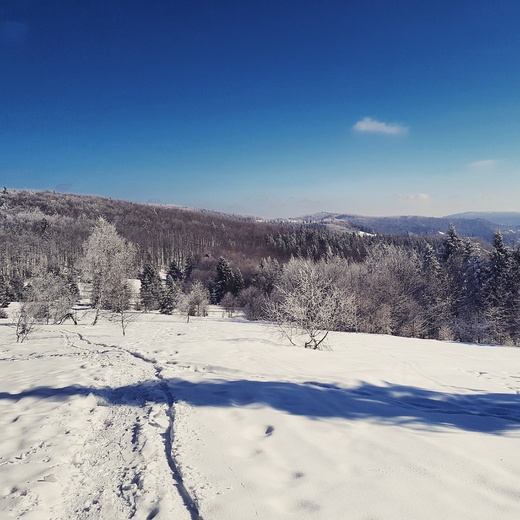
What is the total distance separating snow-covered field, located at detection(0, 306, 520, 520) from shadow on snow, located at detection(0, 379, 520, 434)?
0.05m

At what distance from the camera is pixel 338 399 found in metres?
7.48

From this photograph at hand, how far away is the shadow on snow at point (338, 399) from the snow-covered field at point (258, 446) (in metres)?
0.05

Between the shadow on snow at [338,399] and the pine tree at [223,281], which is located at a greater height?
the shadow on snow at [338,399]

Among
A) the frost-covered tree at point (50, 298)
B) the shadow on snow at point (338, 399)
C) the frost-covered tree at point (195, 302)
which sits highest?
the shadow on snow at point (338, 399)

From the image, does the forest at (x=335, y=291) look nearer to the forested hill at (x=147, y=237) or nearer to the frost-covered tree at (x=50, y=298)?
the frost-covered tree at (x=50, y=298)

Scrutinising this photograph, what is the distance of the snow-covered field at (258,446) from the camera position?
12.0 feet

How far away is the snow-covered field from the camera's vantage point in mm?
3662

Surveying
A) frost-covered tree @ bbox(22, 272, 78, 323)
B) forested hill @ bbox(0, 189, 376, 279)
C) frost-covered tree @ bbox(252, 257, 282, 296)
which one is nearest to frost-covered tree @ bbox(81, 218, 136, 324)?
frost-covered tree @ bbox(22, 272, 78, 323)

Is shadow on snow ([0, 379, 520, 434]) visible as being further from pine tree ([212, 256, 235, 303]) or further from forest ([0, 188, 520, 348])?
pine tree ([212, 256, 235, 303])

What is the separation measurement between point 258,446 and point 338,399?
9.93ft

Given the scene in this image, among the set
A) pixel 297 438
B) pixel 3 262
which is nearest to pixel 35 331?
pixel 297 438

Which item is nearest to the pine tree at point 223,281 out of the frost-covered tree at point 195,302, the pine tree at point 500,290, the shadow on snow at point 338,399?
the frost-covered tree at point 195,302

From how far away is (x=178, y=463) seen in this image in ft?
15.5

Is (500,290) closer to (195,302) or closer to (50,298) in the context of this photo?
(195,302)
